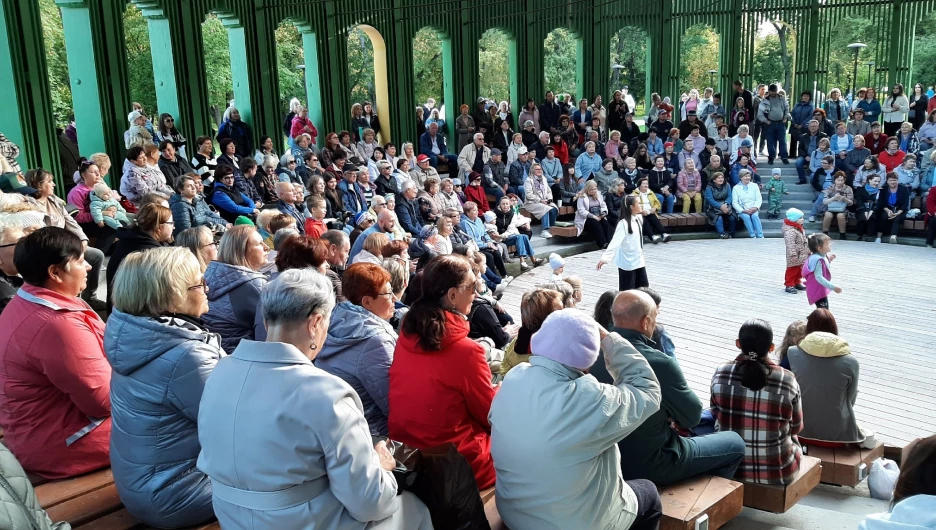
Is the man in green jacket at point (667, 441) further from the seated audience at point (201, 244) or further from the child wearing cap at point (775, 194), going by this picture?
the child wearing cap at point (775, 194)

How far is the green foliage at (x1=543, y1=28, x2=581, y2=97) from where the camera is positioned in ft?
130

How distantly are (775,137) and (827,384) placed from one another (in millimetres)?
13410

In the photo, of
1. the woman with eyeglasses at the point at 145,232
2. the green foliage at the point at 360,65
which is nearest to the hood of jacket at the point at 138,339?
the woman with eyeglasses at the point at 145,232

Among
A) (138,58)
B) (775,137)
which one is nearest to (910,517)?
(775,137)

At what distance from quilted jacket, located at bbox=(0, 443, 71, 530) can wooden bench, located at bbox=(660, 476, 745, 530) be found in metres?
2.22

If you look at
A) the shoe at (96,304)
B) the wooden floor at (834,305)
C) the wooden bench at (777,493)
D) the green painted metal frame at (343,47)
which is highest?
the green painted metal frame at (343,47)

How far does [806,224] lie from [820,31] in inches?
253

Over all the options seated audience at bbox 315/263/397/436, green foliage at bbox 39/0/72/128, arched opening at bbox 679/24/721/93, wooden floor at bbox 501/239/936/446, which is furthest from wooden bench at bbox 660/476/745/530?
arched opening at bbox 679/24/721/93

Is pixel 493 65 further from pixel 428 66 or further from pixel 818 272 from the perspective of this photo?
pixel 818 272

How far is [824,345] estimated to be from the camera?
4574mm

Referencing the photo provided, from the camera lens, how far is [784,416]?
3.77 metres

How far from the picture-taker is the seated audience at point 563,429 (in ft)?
8.78

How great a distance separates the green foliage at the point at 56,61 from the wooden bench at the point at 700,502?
1056 inches

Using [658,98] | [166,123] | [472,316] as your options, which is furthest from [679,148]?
[472,316]
